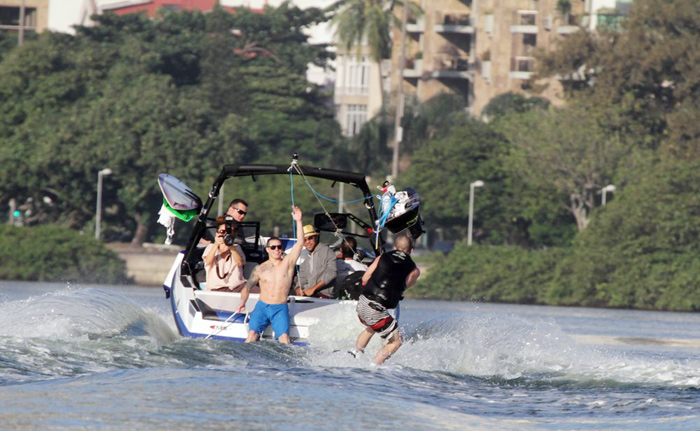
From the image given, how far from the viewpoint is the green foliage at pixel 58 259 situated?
6041cm

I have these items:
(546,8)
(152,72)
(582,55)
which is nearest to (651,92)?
(582,55)

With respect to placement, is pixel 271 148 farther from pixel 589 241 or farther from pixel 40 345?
pixel 40 345

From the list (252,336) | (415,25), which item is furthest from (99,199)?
(252,336)

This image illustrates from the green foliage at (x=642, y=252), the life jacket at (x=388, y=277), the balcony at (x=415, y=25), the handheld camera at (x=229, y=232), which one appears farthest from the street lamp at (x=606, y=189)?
the life jacket at (x=388, y=277)

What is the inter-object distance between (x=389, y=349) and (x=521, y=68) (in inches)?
2904

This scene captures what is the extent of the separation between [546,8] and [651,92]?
15.1 metres

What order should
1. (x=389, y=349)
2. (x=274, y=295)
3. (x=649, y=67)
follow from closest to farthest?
(x=389, y=349) → (x=274, y=295) → (x=649, y=67)

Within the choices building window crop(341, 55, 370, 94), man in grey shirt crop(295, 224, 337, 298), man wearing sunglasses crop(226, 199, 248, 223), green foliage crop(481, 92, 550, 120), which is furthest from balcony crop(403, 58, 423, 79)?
man wearing sunglasses crop(226, 199, 248, 223)

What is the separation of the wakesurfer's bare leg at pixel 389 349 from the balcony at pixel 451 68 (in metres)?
75.1

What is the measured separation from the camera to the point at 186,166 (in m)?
69.4

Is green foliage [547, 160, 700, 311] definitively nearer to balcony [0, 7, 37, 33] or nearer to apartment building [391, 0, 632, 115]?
apartment building [391, 0, 632, 115]

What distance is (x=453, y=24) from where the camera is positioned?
3558 inches

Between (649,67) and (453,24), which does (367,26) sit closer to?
(453,24)

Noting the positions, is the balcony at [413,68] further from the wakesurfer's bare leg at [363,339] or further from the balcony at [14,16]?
the wakesurfer's bare leg at [363,339]
